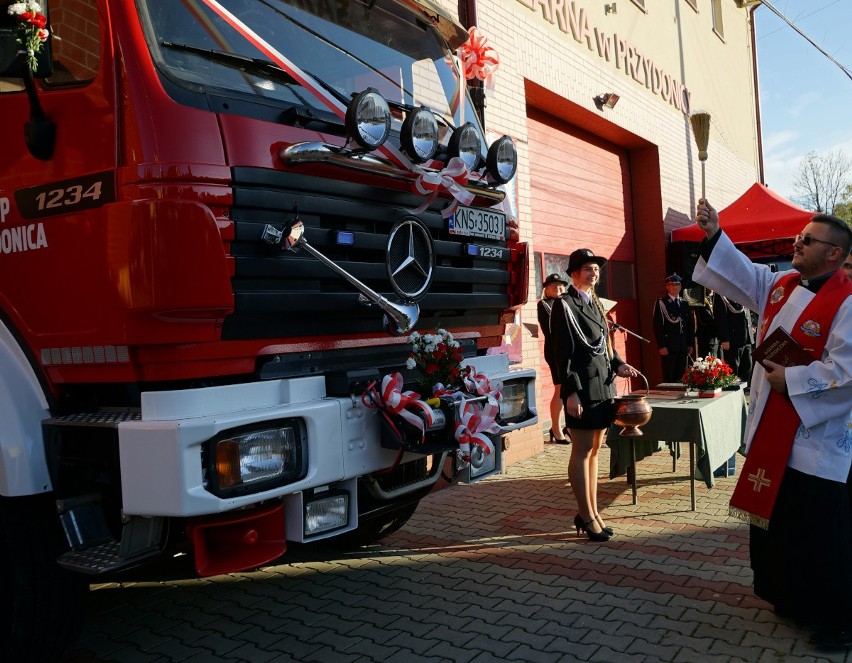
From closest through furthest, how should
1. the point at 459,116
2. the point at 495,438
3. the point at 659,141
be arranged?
1. the point at 495,438
2. the point at 459,116
3. the point at 659,141

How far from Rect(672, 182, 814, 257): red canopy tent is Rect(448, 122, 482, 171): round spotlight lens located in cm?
794

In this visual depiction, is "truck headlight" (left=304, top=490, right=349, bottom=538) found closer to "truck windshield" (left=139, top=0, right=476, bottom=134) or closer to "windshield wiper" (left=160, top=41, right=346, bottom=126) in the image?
"windshield wiper" (left=160, top=41, right=346, bottom=126)

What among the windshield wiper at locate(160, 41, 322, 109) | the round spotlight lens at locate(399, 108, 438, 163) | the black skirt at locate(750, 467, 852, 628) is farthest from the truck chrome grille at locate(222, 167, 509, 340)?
the black skirt at locate(750, 467, 852, 628)

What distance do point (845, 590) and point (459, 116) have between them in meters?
2.97

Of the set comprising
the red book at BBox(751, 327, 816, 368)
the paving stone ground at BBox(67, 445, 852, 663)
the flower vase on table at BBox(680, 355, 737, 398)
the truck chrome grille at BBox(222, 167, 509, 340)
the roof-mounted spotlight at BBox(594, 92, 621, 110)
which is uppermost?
the roof-mounted spotlight at BBox(594, 92, 621, 110)

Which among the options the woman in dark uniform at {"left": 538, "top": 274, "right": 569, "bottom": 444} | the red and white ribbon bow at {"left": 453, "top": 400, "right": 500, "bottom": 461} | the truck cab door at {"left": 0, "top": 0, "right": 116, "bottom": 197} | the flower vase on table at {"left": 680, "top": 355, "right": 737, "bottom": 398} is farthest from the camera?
the woman in dark uniform at {"left": 538, "top": 274, "right": 569, "bottom": 444}

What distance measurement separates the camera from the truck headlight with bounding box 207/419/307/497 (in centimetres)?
242

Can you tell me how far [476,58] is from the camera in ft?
14.6

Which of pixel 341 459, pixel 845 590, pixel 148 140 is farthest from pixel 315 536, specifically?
pixel 845 590

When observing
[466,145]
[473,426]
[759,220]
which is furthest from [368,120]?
[759,220]

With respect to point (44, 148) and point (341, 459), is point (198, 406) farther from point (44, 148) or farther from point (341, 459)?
point (44, 148)

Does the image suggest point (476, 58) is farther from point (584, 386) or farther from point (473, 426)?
point (473, 426)

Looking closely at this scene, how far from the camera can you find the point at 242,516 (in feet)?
8.55

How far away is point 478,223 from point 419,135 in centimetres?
75
